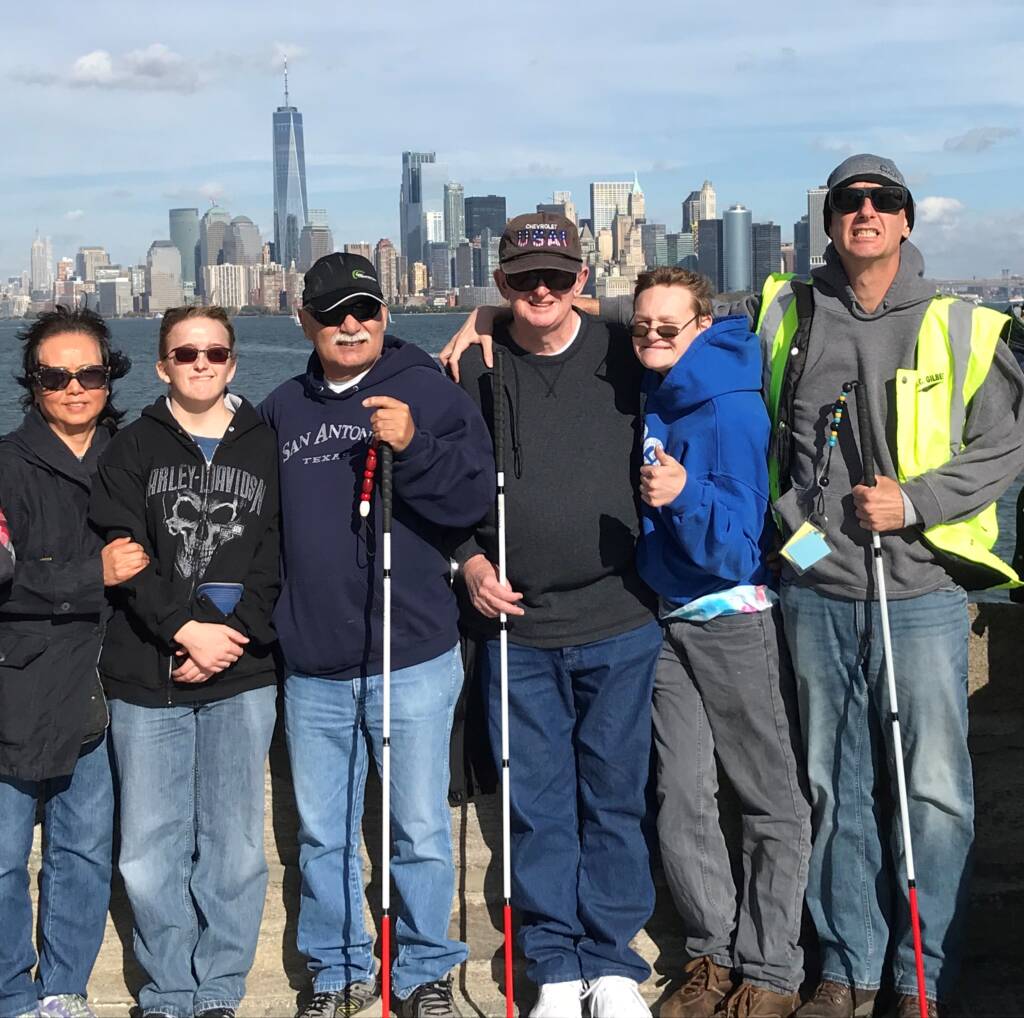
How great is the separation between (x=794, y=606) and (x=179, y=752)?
2.11m

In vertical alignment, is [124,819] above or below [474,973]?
above

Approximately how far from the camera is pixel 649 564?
16.4ft

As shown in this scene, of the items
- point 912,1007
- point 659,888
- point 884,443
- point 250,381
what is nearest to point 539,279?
point 884,443

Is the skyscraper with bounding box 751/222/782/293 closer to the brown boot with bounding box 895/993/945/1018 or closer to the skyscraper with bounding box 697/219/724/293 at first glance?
the skyscraper with bounding box 697/219/724/293

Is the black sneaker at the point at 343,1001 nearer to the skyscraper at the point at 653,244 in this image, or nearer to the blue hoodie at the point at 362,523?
the blue hoodie at the point at 362,523

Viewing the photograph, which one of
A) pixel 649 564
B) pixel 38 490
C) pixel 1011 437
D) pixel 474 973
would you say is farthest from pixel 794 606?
pixel 38 490

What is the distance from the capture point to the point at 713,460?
4.92 meters

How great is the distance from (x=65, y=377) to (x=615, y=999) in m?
2.79

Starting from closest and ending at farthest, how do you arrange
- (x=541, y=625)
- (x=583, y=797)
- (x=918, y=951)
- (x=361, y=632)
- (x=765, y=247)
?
(x=918, y=951), (x=361, y=632), (x=541, y=625), (x=583, y=797), (x=765, y=247)

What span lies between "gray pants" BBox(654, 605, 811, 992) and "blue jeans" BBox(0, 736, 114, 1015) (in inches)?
75.6

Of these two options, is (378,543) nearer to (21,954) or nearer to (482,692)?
(482,692)

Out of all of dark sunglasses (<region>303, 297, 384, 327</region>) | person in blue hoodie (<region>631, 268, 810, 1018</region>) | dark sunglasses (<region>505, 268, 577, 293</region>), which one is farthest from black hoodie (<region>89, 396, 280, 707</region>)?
person in blue hoodie (<region>631, 268, 810, 1018</region>)

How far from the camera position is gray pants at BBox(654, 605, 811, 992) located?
4973mm

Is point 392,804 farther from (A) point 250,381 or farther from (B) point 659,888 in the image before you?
(A) point 250,381
